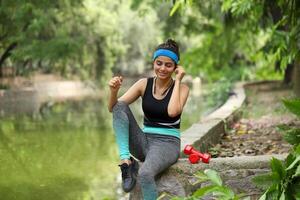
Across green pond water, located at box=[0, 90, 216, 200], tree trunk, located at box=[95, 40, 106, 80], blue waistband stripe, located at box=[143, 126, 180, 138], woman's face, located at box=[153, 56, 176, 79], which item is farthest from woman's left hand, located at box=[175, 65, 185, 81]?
tree trunk, located at box=[95, 40, 106, 80]

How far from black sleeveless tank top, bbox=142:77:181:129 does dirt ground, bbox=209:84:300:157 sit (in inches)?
42.6

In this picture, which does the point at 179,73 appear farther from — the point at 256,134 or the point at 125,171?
the point at 256,134

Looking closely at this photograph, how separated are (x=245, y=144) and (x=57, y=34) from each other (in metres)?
17.2

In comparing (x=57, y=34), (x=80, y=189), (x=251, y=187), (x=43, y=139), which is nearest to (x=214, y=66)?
(x=57, y=34)

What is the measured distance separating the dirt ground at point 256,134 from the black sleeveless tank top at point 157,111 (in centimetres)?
108

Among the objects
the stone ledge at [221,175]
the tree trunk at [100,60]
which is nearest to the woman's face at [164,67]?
→ the stone ledge at [221,175]

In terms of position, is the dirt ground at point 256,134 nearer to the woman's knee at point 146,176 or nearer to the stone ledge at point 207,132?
the stone ledge at point 207,132

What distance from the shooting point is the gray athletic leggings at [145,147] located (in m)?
4.02

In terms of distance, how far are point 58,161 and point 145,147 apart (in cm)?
451

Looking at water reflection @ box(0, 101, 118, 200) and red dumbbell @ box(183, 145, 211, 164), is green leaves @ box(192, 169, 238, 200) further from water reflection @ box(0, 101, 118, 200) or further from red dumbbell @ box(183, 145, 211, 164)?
water reflection @ box(0, 101, 118, 200)

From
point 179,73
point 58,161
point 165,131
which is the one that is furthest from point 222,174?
point 58,161

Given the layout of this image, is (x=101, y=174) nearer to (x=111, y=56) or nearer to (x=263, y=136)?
(x=263, y=136)

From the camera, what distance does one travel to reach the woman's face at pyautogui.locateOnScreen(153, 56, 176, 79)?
4.38 meters

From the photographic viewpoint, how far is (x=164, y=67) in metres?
4.38
